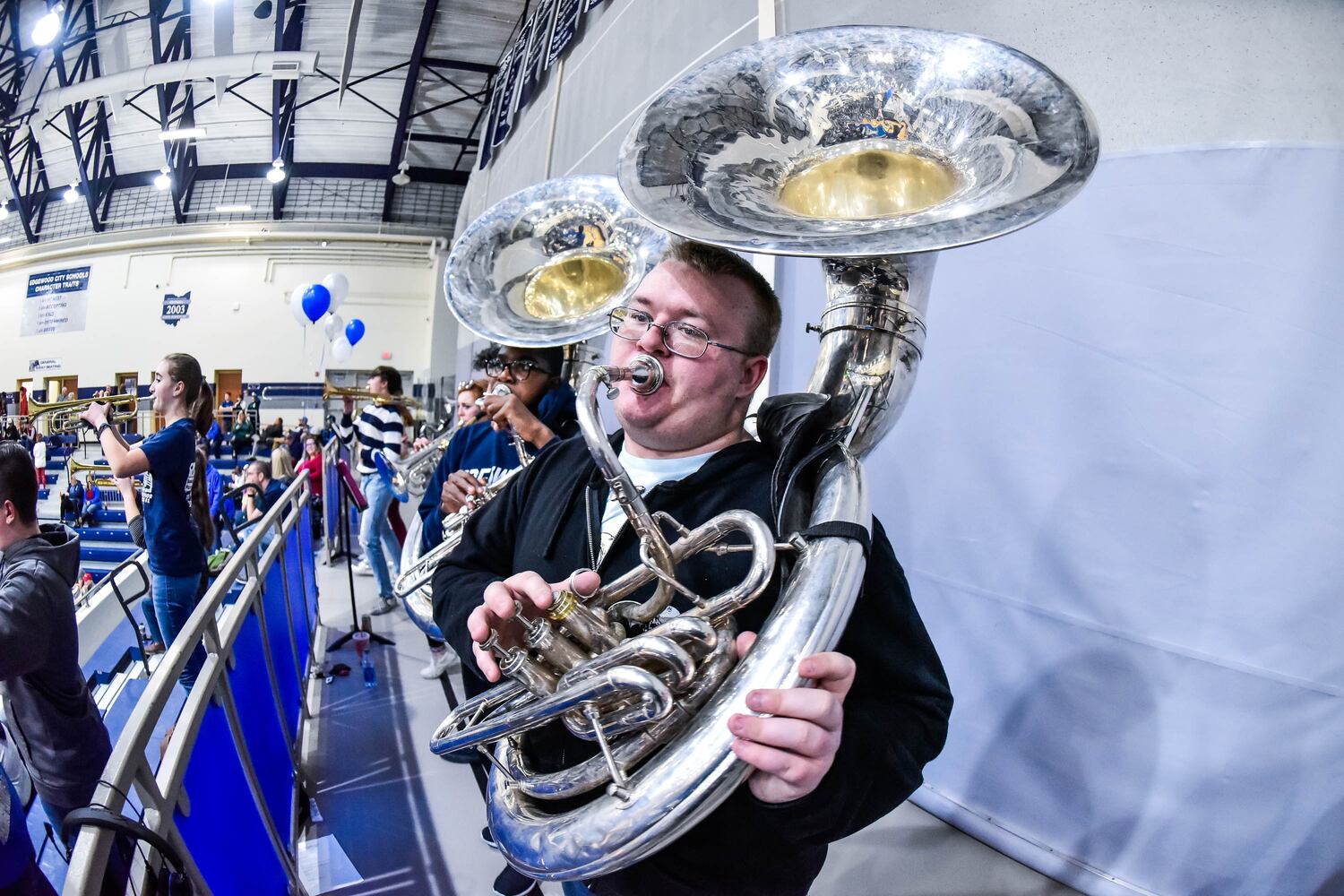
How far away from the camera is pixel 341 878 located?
72.1 inches

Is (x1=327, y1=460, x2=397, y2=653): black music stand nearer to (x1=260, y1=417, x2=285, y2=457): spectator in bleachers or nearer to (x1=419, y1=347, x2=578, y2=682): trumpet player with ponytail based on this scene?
(x1=419, y1=347, x2=578, y2=682): trumpet player with ponytail

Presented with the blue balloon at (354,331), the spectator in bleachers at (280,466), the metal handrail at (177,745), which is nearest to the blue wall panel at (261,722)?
the metal handrail at (177,745)

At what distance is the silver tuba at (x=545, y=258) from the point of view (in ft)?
7.36

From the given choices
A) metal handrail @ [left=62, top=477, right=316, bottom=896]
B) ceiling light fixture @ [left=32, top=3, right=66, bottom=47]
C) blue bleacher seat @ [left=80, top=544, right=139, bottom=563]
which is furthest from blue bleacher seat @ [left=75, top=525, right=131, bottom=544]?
ceiling light fixture @ [left=32, top=3, right=66, bottom=47]

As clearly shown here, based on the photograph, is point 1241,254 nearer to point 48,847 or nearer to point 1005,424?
point 1005,424

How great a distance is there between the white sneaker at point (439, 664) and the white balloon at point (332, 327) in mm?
11328

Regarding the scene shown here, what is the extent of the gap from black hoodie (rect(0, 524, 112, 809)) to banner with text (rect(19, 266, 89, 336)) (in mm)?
6084

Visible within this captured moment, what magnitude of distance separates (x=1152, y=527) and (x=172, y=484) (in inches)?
135

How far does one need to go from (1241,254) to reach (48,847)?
3.56 m

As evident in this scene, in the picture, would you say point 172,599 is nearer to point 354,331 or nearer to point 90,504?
point 90,504

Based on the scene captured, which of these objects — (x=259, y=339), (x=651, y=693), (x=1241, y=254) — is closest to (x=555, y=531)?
(x=651, y=693)

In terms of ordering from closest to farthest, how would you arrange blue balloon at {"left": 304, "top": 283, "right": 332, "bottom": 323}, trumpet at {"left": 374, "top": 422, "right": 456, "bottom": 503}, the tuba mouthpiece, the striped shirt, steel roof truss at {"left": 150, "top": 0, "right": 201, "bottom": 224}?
the tuba mouthpiece < trumpet at {"left": 374, "top": 422, "right": 456, "bottom": 503} < the striped shirt < steel roof truss at {"left": 150, "top": 0, "right": 201, "bottom": 224} < blue balloon at {"left": 304, "top": 283, "right": 332, "bottom": 323}

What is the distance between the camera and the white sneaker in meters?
3.27

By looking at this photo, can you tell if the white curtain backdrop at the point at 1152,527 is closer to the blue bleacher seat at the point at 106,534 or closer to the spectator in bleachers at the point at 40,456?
the spectator in bleachers at the point at 40,456
